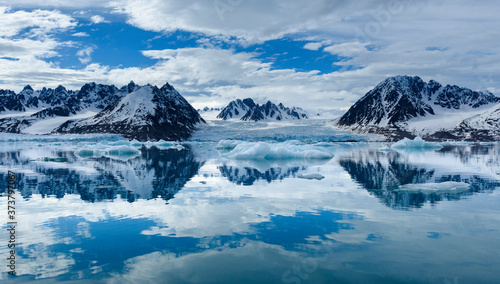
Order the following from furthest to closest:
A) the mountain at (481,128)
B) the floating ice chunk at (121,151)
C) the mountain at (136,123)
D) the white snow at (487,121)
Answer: the mountain at (136,123)
the white snow at (487,121)
the mountain at (481,128)
the floating ice chunk at (121,151)

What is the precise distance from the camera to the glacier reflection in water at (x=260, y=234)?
7344 millimetres

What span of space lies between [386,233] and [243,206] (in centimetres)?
547

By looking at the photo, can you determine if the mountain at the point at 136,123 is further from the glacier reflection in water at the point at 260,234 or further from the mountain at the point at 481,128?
the glacier reflection in water at the point at 260,234

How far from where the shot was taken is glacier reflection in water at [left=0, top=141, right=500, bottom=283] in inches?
289

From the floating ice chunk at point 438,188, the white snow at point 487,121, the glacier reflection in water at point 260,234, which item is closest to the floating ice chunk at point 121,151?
the glacier reflection in water at point 260,234

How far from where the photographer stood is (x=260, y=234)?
9898mm

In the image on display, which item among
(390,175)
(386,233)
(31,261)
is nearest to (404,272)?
(386,233)

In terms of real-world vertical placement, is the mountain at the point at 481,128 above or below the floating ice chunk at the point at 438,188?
above

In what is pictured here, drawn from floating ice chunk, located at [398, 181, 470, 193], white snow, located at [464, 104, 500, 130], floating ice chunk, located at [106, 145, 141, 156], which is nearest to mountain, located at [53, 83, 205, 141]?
floating ice chunk, located at [106, 145, 141, 156]

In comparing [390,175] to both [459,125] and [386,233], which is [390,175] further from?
[459,125]

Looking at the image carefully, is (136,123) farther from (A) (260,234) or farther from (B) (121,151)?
(A) (260,234)

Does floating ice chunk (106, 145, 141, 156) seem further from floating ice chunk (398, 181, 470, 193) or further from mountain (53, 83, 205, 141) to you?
mountain (53, 83, 205, 141)

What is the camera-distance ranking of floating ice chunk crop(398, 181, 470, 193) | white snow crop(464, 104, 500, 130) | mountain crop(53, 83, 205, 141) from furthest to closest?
mountain crop(53, 83, 205, 141) < white snow crop(464, 104, 500, 130) < floating ice chunk crop(398, 181, 470, 193)

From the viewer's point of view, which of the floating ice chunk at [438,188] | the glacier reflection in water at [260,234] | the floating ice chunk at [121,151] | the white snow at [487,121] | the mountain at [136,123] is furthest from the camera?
the mountain at [136,123]
